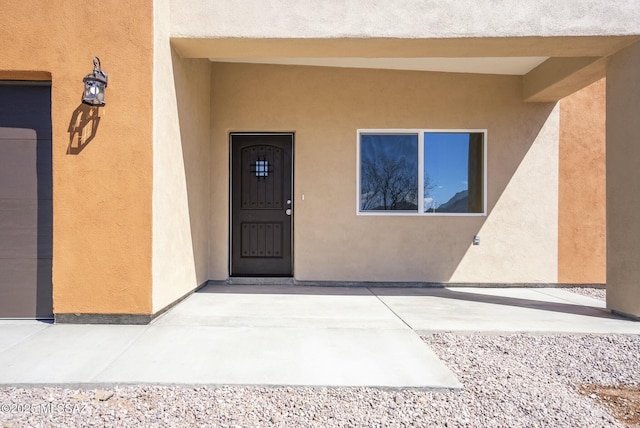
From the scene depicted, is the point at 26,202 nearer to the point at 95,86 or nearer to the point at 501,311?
the point at 95,86

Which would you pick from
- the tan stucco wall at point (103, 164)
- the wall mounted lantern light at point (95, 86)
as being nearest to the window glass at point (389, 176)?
the tan stucco wall at point (103, 164)

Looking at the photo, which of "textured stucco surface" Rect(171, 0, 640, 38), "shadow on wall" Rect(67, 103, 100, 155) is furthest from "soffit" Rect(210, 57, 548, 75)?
"shadow on wall" Rect(67, 103, 100, 155)

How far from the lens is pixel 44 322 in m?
3.82

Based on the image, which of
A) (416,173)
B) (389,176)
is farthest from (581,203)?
(389,176)

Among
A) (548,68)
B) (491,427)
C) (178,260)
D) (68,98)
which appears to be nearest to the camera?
(491,427)

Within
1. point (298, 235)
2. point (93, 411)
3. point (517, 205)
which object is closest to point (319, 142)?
point (298, 235)

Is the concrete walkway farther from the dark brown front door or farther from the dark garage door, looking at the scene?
the dark brown front door

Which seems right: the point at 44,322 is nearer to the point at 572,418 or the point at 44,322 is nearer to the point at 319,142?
the point at 319,142

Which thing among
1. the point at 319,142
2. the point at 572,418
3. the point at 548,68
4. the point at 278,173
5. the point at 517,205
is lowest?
the point at 572,418

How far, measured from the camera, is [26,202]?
3881 millimetres

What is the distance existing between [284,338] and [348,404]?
113 cm

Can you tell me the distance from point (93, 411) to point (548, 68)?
6222 millimetres

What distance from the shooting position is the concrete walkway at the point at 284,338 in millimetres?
2713

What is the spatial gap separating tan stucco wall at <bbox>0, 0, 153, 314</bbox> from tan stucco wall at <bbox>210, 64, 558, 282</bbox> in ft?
7.54
